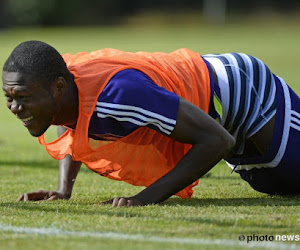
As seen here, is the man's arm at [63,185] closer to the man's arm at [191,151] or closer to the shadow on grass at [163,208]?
the shadow on grass at [163,208]

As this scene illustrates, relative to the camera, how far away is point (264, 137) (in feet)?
20.8

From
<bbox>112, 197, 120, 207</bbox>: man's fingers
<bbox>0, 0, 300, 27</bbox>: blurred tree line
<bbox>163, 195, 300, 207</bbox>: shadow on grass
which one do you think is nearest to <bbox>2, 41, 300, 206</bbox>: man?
<bbox>112, 197, 120, 207</bbox>: man's fingers

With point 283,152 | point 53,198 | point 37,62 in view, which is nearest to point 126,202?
point 53,198

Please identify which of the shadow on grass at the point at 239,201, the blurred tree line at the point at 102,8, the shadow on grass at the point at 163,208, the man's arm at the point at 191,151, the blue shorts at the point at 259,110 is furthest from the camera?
the blurred tree line at the point at 102,8

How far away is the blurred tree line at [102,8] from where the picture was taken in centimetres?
6109

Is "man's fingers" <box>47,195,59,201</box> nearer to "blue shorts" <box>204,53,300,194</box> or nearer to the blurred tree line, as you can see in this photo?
"blue shorts" <box>204,53,300,194</box>

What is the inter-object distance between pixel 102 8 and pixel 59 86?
58715 mm

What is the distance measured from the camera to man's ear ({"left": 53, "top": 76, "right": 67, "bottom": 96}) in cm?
548

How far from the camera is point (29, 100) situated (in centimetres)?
541

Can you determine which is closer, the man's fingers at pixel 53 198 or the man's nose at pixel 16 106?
the man's nose at pixel 16 106

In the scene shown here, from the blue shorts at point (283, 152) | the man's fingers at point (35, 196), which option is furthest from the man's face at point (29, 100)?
the blue shorts at point (283, 152)

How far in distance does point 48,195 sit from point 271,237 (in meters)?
2.32

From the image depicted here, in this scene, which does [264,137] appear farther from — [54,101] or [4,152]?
[4,152]

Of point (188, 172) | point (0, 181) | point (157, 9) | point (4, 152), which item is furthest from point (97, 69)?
point (157, 9)
